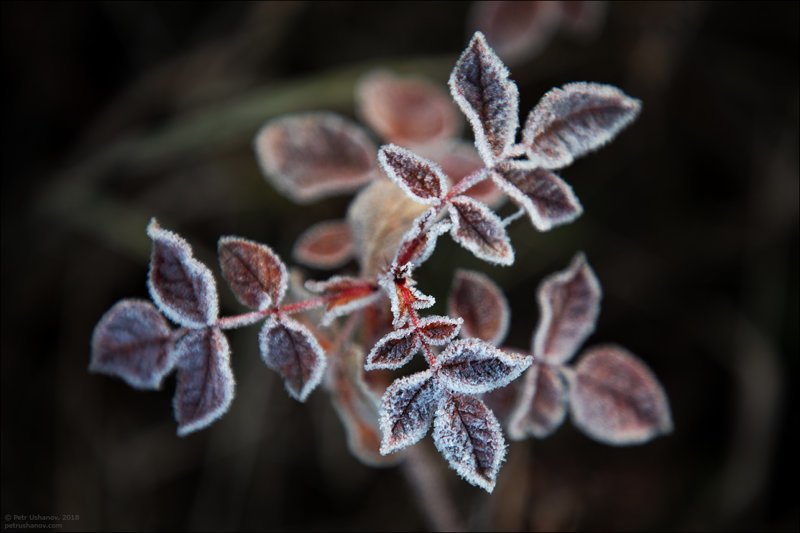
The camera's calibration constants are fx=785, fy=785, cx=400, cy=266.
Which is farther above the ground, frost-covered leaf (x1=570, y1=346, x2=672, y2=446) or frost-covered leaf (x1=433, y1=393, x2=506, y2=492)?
frost-covered leaf (x1=433, y1=393, x2=506, y2=492)

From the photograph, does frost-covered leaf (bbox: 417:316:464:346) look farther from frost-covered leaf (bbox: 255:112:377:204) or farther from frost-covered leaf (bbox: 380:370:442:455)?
frost-covered leaf (bbox: 255:112:377:204)

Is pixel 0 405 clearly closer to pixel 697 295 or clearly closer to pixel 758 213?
pixel 697 295

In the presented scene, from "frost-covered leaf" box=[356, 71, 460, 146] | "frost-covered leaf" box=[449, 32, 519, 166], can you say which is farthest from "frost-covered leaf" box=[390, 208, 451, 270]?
"frost-covered leaf" box=[356, 71, 460, 146]

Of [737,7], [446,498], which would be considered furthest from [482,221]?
[737,7]

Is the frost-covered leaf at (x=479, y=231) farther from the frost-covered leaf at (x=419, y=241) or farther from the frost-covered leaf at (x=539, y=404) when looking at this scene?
the frost-covered leaf at (x=539, y=404)

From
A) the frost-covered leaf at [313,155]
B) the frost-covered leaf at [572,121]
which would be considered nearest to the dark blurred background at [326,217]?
the frost-covered leaf at [313,155]

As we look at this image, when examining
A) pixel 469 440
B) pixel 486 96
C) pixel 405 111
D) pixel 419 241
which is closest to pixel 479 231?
pixel 419 241
